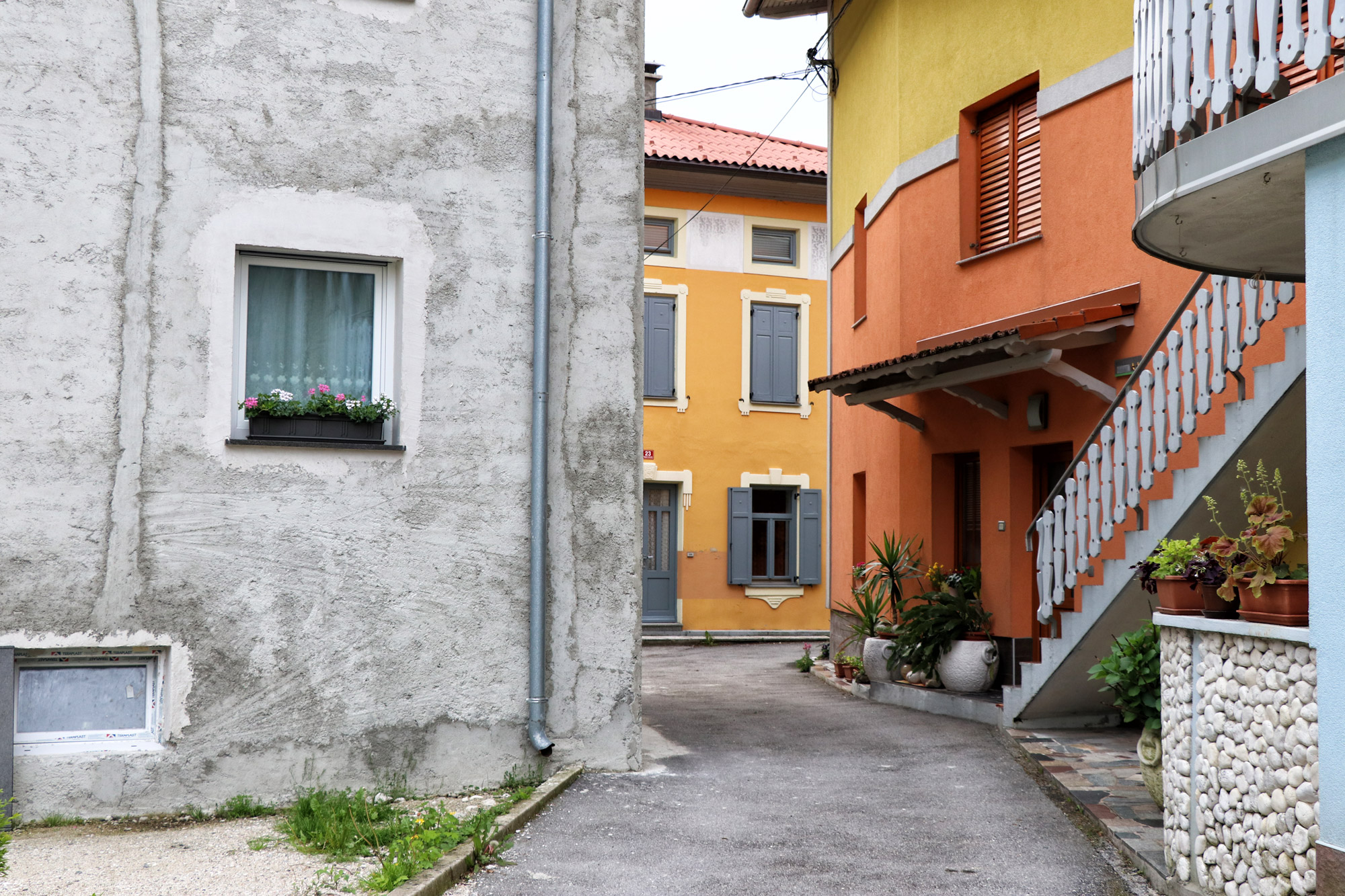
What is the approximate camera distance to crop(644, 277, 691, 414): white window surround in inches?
824

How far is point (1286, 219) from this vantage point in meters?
5.09

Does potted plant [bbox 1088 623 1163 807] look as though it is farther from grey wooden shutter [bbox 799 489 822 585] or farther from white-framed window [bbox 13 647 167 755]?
grey wooden shutter [bbox 799 489 822 585]

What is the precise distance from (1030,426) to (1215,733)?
6.13 meters

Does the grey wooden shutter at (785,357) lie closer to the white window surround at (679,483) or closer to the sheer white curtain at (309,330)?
the white window surround at (679,483)

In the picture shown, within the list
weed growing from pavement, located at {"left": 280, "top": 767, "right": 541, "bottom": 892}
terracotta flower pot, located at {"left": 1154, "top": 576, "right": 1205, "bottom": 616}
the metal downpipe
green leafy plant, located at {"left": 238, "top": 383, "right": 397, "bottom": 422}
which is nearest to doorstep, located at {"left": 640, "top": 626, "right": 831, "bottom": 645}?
the metal downpipe

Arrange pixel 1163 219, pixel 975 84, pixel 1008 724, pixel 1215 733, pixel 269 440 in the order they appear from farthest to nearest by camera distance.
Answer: pixel 975 84, pixel 1008 724, pixel 269 440, pixel 1163 219, pixel 1215 733

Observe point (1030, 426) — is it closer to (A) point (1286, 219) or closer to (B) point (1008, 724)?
(B) point (1008, 724)

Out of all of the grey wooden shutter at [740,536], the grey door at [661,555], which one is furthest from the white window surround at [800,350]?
the grey door at [661,555]

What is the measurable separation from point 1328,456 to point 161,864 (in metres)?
5.17

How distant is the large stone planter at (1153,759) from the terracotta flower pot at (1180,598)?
3.66 feet

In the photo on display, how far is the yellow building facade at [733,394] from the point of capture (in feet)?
68.5

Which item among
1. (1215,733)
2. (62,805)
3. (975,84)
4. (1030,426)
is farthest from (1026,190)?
(62,805)

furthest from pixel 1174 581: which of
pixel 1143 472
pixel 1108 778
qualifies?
pixel 1143 472

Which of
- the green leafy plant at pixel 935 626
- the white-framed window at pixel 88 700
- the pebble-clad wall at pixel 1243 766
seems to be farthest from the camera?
the green leafy plant at pixel 935 626
